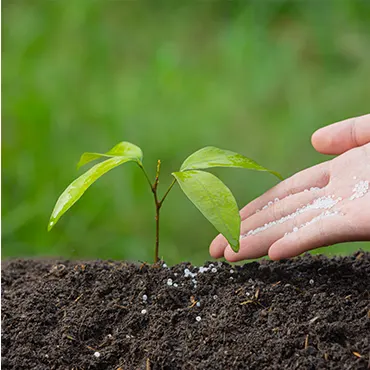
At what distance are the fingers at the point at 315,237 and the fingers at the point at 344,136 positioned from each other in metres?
0.26

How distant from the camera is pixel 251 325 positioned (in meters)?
1.19

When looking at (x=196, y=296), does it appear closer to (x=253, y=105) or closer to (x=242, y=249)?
(x=242, y=249)

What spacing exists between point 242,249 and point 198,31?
8.29ft

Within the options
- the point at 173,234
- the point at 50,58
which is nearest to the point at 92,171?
the point at 173,234

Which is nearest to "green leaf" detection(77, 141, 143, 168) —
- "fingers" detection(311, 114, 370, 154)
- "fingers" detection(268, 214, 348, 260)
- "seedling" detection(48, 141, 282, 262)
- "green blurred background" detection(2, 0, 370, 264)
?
"seedling" detection(48, 141, 282, 262)

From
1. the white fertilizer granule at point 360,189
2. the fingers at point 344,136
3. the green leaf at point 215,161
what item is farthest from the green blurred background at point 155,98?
the green leaf at point 215,161

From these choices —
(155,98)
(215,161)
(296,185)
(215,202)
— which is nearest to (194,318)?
(215,202)

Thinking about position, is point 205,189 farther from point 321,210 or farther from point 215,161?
point 321,210

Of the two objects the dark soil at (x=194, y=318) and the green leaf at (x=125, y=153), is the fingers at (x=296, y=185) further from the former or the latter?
the green leaf at (x=125, y=153)

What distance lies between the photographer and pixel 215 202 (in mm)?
1239

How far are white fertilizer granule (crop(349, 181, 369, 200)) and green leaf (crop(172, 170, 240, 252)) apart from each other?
291 mm

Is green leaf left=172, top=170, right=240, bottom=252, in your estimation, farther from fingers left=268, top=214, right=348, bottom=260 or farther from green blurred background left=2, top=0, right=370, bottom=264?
green blurred background left=2, top=0, right=370, bottom=264

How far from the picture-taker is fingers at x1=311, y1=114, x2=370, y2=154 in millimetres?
1497

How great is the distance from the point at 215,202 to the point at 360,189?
0.35 metres
